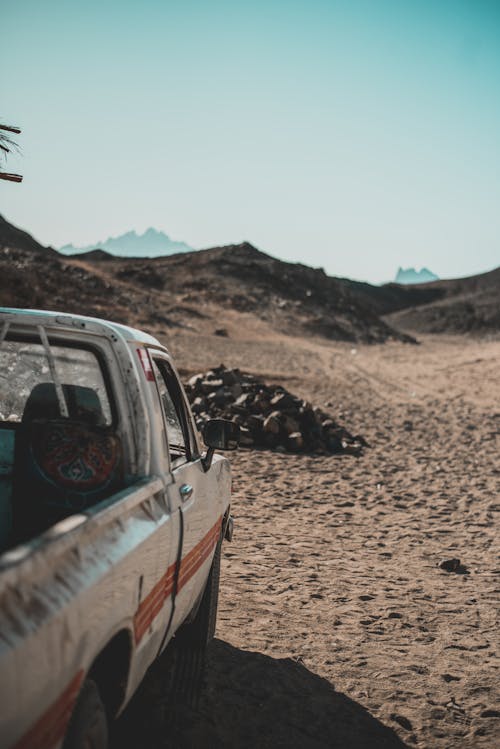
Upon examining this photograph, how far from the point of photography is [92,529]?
6.74 ft

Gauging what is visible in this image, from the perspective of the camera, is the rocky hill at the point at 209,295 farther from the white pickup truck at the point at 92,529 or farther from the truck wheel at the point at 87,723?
the truck wheel at the point at 87,723

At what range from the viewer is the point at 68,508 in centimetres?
292

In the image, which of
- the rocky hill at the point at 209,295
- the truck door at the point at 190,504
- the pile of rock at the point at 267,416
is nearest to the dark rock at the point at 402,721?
A: the truck door at the point at 190,504

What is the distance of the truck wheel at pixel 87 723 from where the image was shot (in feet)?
6.39

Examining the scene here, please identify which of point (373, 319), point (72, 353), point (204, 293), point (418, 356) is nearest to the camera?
point (72, 353)

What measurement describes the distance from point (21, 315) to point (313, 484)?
291 inches

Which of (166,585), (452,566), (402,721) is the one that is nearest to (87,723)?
(166,585)

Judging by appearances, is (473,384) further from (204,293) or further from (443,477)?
(204,293)

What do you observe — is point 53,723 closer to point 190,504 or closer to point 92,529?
point 92,529

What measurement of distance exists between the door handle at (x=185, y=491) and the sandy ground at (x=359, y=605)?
47.2 inches

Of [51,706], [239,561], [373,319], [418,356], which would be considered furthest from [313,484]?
[373,319]

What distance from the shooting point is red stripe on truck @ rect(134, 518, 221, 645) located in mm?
2486

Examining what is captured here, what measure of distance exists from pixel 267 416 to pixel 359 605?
7620 mm

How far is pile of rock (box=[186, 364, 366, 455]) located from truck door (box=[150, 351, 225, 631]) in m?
7.89
